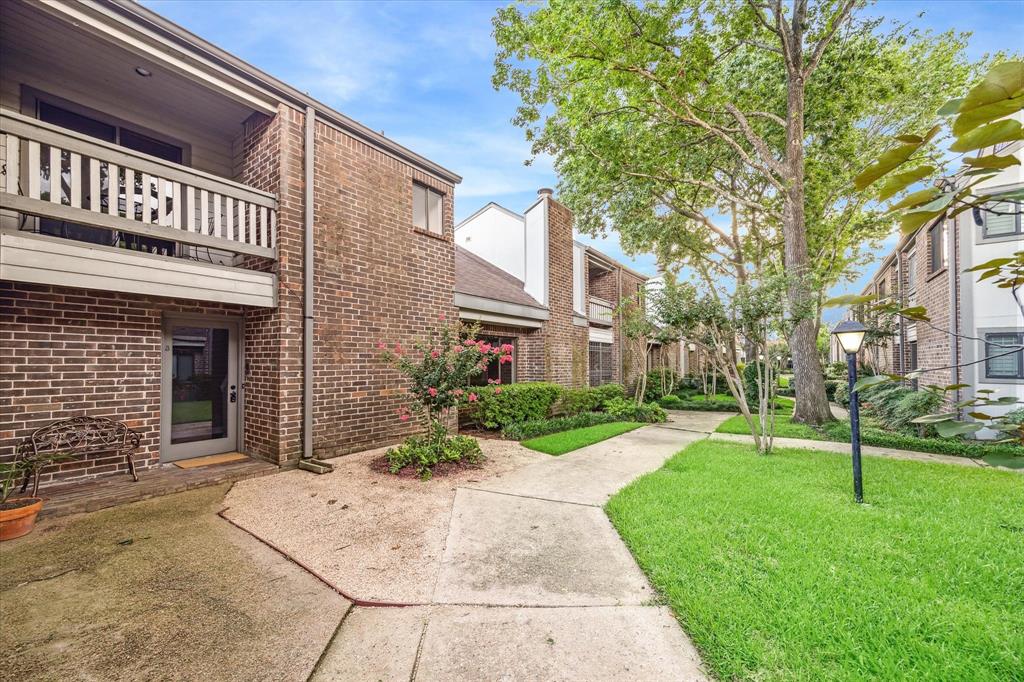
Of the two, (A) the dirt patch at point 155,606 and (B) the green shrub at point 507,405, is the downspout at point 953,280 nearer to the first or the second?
(B) the green shrub at point 507,405

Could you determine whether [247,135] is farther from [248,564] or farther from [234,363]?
[248,564]

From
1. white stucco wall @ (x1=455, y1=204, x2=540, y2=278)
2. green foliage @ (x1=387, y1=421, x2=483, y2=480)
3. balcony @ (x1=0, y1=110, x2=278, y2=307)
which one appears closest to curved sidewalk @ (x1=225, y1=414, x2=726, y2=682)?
green foliage @ (x1=387, y1=421, x2=483, y2=480)

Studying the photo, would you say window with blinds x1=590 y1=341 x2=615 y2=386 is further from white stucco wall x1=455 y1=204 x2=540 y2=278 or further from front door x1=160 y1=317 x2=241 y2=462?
front door x1=160 y1=317 x2=241 y2=462

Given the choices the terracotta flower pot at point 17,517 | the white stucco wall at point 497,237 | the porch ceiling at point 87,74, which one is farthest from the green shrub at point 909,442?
the porch ceiling at point 87,74

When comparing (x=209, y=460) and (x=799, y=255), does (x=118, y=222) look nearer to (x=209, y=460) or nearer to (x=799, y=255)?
(x=209, y=460)

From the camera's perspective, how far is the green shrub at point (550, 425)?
27.8 ft

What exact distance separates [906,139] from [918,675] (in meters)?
2.88

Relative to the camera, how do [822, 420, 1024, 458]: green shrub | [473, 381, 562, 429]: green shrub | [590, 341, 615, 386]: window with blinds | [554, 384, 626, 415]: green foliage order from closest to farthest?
[822, 420, 1024, 458]: green shrub, [473, 381, 562, 429]: green shrub, [554, 384, 626, 415]: green foliage, [590, 341, 615, 386]: window with blinds

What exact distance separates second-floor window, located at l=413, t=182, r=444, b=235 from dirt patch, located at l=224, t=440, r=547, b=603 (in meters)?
4.42

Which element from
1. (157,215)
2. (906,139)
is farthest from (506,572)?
(157,215)

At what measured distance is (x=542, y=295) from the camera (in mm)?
12062

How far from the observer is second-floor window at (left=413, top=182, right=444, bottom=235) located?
8.01 metres

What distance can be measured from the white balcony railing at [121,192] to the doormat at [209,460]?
290 cm

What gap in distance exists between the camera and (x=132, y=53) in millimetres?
4938
